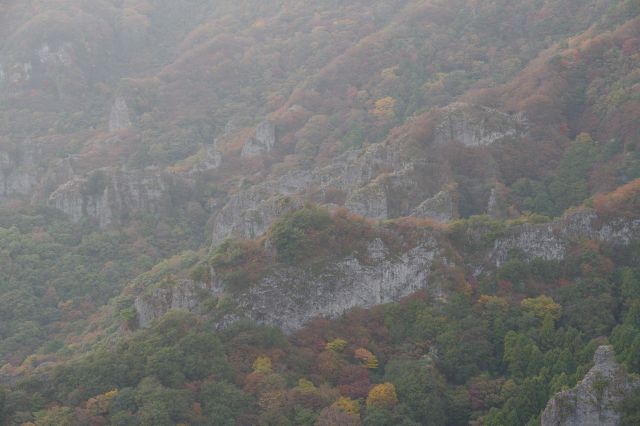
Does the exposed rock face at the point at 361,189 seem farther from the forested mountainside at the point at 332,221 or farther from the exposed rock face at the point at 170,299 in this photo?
the exposed rock face at the point at 170,299

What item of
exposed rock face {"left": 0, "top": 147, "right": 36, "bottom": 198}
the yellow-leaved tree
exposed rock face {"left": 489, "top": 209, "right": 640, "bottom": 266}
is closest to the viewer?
the yellow-leaved tree

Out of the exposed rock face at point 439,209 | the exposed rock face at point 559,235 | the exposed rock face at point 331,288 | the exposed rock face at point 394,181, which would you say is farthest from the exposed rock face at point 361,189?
the exposed rock face at point 559,235

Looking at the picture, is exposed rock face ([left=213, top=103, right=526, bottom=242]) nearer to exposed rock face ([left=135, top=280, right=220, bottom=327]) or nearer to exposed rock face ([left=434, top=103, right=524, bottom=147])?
exposed rock face ([left=434, top=103, right=524, bottom=147])

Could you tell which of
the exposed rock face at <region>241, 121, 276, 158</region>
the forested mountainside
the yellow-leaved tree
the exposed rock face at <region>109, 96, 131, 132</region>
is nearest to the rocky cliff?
the forested mountainside

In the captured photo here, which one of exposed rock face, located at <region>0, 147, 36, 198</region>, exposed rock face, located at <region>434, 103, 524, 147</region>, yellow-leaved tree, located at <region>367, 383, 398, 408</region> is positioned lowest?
exposed rock face, located at <region>0, 147, 36, 198</region>

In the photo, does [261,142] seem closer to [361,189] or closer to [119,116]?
[119,116]

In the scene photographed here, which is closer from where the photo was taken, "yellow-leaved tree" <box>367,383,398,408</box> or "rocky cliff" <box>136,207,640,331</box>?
"yellow-leaved tree" <box>367,383,398,408</box>

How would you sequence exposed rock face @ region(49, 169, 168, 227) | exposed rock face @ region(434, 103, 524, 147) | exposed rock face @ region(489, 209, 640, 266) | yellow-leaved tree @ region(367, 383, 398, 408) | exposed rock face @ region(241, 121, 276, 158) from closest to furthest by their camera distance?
yellow-leaved tree @ region(367, 383, 398, 408), exposed rock face @ region(489, 209, 640, 266), exposed rock face @ region(434, 103, 524, 147), exposed rock face @ region(49, 169, 168, 227), exposed rock face @ region(241, 121, 276, 158)
